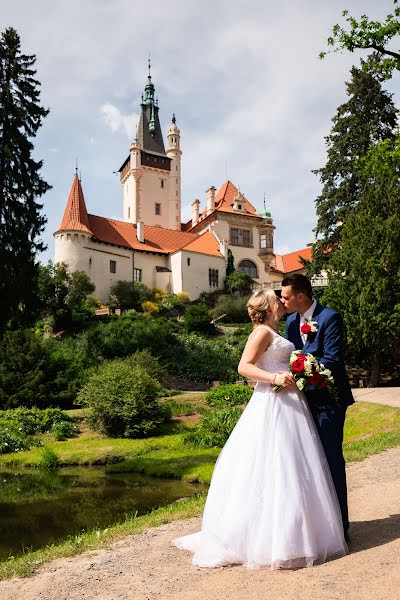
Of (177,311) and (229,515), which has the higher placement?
(177,311)

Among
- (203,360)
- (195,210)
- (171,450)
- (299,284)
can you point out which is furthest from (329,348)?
(195,210)

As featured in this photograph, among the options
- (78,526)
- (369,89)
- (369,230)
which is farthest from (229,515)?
(369,89)

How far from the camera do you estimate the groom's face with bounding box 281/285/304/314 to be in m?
4.76

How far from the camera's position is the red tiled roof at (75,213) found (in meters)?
47.5

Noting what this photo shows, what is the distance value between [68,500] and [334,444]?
680 cm

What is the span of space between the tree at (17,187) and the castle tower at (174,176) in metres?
40.6

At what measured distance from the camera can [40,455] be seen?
46.2 ft

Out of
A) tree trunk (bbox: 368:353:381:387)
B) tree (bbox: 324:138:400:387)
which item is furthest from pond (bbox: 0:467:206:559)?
tree trunk (bbox: 368:353:381:387)

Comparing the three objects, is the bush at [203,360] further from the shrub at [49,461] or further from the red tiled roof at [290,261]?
the red tiled roof at [290,261]

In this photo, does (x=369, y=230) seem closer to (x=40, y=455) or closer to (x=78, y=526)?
(x=40, y=455)

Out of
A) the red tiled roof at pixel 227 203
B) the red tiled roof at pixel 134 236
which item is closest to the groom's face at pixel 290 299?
the red tiled roof at pixel 134 236

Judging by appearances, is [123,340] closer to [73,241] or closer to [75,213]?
[73,241]

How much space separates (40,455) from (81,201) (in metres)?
38.5

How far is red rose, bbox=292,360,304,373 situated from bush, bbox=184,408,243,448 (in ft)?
34.8
